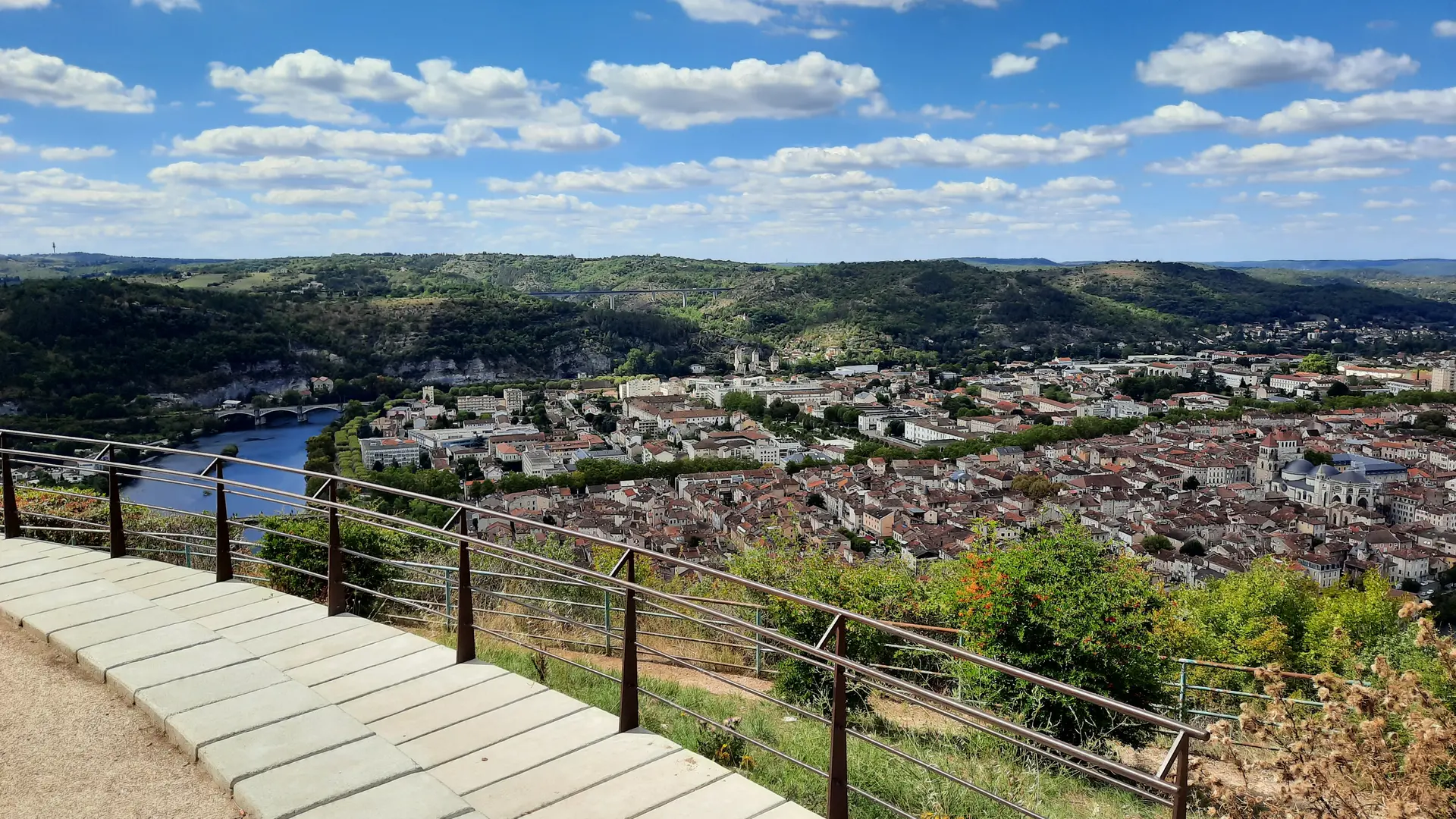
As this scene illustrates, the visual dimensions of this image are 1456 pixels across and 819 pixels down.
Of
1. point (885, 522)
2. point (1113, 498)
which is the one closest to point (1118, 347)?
point (1113, 498)

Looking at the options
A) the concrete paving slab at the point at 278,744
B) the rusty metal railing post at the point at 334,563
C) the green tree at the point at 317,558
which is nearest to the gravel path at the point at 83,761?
the concrete paving slab at the point at 278,744

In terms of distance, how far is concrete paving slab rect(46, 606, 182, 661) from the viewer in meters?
3.52

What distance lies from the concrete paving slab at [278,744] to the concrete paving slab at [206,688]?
333mm

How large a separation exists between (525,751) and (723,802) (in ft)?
2.23

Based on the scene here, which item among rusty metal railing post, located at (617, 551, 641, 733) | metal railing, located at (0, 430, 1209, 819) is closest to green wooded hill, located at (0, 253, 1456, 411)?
metal railing, located at (0, 430, 1209, 819)

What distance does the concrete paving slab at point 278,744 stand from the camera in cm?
258

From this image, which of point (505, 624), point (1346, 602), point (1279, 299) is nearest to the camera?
point (505, 624)

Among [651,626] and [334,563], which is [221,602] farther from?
[651,626]

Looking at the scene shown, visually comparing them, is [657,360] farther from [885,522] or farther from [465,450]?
[885,522]

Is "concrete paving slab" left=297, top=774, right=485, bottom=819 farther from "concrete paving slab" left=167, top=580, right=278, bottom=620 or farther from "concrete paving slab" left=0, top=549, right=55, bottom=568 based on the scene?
"concrete paving slab" left=0, top=549, right=55, bottom=568

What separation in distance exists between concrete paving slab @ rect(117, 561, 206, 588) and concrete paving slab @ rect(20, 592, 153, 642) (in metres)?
0.24

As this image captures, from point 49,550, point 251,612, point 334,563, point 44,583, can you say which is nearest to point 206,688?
point 334,563

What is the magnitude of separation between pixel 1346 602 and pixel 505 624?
661 inches

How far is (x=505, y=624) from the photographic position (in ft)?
20.8
